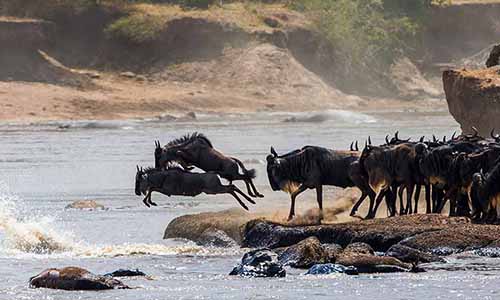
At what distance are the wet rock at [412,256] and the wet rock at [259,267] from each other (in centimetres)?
154

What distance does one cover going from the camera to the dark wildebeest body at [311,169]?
24.2 metres

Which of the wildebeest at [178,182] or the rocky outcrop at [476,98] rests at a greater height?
the rocky outcrop at [476,98]

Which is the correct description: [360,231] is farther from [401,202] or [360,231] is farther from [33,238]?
[33,238]

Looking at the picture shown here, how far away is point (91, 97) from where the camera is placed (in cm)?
6919

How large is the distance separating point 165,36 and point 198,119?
553 inches

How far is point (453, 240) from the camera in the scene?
70.4ft

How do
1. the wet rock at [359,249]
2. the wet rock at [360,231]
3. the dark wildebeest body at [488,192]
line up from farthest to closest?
the dark wildebeest body at [488,192] → the wet rock at [360,231] → the wet rock at [359,249]

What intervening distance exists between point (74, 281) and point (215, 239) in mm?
5213

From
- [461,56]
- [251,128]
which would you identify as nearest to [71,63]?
[251,128]

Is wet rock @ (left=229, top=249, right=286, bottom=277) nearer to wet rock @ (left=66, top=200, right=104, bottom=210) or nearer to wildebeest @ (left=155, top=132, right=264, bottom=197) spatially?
wildebeest @ (left=155, top=132, right=264, bottom=197)

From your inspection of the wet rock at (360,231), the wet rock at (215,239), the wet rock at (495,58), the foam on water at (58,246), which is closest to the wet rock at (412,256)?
the wet rock at (360,231)

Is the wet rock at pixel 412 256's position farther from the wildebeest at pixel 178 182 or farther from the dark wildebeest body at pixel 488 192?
the wildebeest at pixel 178 182

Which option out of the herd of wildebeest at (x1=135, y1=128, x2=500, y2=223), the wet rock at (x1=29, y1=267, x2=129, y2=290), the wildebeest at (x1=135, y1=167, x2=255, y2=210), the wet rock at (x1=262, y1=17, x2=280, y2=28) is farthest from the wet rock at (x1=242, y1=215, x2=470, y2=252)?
the wet rock at (x1=262, y1=17, x2=280, y2=28)

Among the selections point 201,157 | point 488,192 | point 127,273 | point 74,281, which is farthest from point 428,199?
point 74,281
